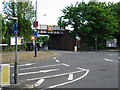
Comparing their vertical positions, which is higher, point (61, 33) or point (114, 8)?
point (114, 8)

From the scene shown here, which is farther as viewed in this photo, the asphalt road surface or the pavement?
the asphalt road surface

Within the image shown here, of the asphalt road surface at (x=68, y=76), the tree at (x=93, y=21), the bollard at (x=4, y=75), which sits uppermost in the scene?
the tree at (x=93, y=21)

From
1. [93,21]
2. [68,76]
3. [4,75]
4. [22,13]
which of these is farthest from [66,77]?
[93,21]

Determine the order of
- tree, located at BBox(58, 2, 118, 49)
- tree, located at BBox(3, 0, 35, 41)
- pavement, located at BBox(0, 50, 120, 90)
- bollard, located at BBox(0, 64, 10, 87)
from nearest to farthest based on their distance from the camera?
bollard, located at BBox(0, 64, 10, 87) → pavement, located at BBox(0, 50, 120, 90) → tree, located at BBox(3, 0, 35, 41) → tree, located at BBox(58, 2, 118, 49)

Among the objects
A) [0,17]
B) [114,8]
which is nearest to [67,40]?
[114,8]

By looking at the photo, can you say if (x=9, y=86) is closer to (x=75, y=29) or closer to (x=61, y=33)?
(x=75, y=29)

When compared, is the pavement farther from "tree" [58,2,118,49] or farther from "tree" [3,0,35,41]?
"tree" [58,2,118,49]

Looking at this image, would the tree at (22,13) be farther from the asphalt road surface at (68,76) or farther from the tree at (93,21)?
the asphalt road surface at (68,76)

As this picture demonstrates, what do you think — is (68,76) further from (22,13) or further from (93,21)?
(93,21)

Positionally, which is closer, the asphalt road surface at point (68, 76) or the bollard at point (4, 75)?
the bollard at point (4, 75)

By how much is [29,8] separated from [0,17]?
6.37m

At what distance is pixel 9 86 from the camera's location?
303 inches

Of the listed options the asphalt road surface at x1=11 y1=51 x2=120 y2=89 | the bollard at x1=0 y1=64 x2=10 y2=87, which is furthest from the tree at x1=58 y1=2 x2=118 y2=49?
the bollard at x1=0 y1=64 x2=10 y2=87

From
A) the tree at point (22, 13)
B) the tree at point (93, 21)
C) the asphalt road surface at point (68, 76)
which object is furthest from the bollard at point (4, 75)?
the tree at point (93, 21)
